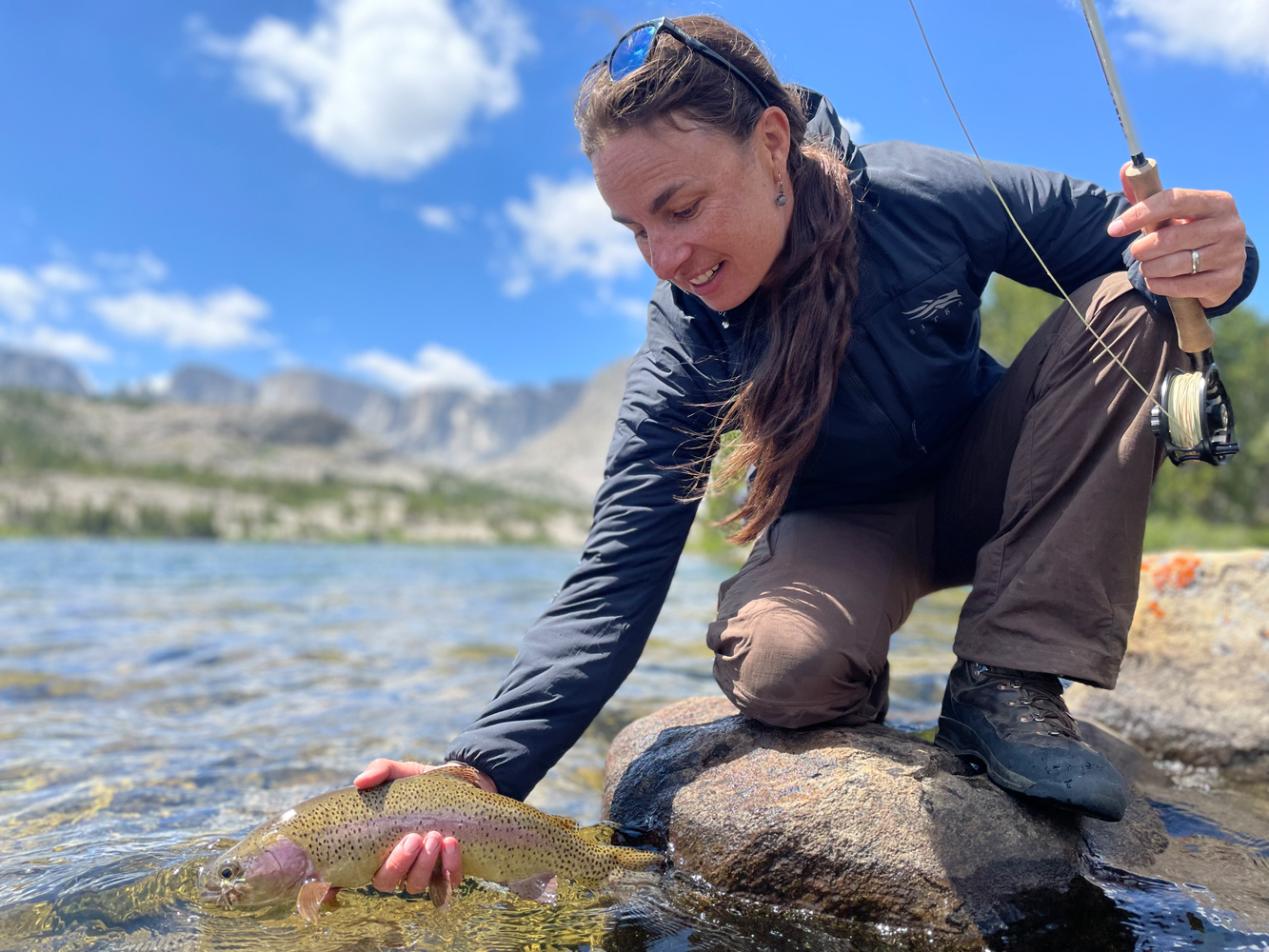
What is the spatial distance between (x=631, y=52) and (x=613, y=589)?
172cm

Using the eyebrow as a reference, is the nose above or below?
below

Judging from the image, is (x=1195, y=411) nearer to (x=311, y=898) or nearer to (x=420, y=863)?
(x=420, y=863)

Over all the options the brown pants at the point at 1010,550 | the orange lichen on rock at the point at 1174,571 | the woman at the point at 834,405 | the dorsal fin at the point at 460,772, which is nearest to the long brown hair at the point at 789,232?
the woman at the point at 834,405

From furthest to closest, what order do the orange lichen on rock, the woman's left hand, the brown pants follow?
the orange lichen on rock < the brown pants < the woman's left hand

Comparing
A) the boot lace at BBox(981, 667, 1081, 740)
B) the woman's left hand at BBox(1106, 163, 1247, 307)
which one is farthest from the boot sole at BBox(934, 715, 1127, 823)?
the woman's left hand at BBox(1106, 163, 1247, 307)

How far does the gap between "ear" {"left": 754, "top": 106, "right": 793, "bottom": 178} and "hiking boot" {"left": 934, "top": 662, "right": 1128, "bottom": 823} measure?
5.70 feet

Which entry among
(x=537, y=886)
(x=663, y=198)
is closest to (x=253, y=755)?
(x=537, y=886)

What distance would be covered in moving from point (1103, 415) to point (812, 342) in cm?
96

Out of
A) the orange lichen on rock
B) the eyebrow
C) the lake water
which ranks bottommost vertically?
the lake water

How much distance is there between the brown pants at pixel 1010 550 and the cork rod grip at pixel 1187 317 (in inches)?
7.1

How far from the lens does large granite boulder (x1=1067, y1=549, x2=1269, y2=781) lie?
13.3 feet

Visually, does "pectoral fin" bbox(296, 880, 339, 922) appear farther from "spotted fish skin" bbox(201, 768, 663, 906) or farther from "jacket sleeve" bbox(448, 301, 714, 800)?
"jacket sleeve" bbox(448, 301, 714, 800)

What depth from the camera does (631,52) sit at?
8.70 ft

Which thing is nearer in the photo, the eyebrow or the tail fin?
the eyebrow
